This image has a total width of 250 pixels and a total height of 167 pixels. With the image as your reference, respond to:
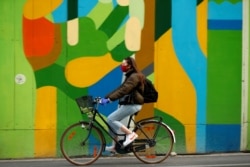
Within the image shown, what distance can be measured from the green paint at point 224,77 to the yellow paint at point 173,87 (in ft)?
1.26

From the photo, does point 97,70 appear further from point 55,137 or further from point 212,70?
point 212,70

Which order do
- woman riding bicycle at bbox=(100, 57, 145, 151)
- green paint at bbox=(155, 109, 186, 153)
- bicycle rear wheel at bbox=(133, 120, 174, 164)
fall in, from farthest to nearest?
1. green paint at bbox=(155, 109, 186, 153)
2. bicycle rear wheel at bbox=(133, 120, 174, 164)
3. woman riding bicycle at bbox=(100, 57, 145, 151)

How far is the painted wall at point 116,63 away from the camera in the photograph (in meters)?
9.96

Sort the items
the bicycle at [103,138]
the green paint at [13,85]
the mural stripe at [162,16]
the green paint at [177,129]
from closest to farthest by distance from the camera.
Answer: the bicycle at [103,138] → the green paint at [13,85] → the mural stripe at [162,16] → the green paint at [177,129]

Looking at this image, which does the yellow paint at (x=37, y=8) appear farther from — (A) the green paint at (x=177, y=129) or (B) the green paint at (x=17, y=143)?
(A) the green paint at (x=177, y=129)

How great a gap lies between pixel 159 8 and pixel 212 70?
63.0 inches

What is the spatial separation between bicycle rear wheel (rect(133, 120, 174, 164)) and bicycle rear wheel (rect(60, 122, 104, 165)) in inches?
25.7

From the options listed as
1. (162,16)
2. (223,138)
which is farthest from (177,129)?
(162,16)

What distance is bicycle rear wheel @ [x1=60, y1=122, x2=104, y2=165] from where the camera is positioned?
30.0 ft

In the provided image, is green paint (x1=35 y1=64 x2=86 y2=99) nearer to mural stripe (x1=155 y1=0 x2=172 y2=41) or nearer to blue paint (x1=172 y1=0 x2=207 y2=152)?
mural stripe (x1=155 y1=0 x2=172 y2=41)

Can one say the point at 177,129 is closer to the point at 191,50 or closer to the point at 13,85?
the point at 191,50

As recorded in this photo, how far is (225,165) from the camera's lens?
929 cm

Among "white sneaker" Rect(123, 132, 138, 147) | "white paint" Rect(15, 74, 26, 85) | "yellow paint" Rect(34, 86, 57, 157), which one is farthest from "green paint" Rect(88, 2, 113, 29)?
"white sneaker" Rect(123, 132, 138, 147)

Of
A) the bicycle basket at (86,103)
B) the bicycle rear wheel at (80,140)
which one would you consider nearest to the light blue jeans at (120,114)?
the bicycle rear wheel at (80,140)
